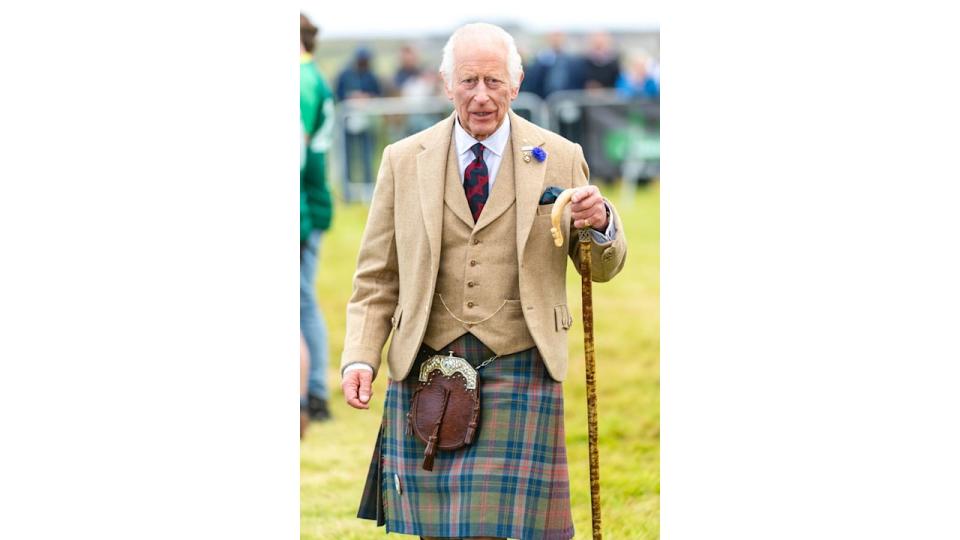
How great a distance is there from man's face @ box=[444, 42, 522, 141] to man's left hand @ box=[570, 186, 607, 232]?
1.32ft

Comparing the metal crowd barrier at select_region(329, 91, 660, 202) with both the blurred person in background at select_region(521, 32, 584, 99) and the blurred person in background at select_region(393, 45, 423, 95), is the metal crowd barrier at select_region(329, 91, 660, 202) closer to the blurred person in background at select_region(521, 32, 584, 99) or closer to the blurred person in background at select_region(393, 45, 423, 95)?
the blurred person in background at select_region(521, 32, 584, 99)

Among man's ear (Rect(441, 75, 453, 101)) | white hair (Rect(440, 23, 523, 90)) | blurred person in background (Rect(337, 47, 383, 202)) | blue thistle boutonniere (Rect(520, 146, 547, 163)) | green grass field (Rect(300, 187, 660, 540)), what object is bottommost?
green grass field (Rect(300, 187, 660, 540))

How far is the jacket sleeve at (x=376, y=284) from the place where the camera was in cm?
483

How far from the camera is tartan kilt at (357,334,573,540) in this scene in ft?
15.6

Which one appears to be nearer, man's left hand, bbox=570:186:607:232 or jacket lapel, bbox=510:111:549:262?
man's left hand, bbox=570:186:607:232

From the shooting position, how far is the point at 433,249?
184 inches

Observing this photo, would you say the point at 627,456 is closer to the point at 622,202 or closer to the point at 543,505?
the point at 543,505

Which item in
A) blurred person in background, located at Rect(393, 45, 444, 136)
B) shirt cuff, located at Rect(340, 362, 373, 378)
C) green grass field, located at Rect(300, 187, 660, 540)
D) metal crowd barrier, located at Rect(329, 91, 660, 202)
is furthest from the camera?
blurred person in background, located at Rect(393, 45, 444, 136)

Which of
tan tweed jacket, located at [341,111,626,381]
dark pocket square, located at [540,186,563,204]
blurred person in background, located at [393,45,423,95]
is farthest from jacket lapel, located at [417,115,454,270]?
blurred person in background, located at [393,45,423,95]

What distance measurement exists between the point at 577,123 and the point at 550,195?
12477 mm

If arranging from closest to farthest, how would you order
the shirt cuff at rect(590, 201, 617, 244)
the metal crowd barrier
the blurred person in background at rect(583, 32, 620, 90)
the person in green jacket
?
the shirt cuff at rect(590, 201, 617, 244) < the person in green jacket < the metal crowd barrier < the blurred person in background at rect(583, 32, 620, 90)

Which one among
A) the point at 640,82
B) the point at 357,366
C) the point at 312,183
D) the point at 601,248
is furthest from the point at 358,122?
the point at 601,248

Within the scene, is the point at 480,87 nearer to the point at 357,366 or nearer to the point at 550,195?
the point at 550,195

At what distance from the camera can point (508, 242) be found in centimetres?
471
